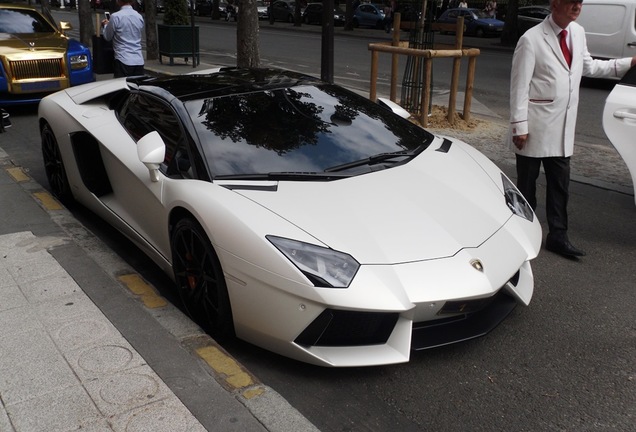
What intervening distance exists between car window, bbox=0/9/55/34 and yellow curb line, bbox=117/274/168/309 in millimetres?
8003

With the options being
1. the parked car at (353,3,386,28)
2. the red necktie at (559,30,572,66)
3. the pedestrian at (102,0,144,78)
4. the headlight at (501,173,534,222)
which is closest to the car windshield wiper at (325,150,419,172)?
the headlight at (501,173,534,222)

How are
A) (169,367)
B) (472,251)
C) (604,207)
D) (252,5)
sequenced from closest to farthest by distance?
(169,367) → (472,251) → (604,207) → (252,5)

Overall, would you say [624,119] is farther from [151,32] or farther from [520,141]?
[151,32]

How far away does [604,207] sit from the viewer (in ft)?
19.7

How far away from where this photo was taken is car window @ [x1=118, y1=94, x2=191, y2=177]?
391 centimetres

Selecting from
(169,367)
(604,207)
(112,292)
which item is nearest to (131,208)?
(112,292)

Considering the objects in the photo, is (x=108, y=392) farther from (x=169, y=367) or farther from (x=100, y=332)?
(x=100, y=332)

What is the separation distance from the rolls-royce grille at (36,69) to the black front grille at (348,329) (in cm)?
826

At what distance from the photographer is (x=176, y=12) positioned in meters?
16.2

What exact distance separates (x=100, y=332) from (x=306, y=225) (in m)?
1.19

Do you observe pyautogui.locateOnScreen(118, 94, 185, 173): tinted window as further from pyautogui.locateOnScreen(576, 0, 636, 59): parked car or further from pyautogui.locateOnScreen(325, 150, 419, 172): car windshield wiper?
pyautogui.locateOnScreen(576, 0, 636, 59): parked car

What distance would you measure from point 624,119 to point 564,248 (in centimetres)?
109

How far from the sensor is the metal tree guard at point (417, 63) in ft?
31.0

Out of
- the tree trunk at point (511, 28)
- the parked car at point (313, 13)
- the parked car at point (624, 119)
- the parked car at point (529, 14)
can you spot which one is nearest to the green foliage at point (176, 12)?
the parked car at point (624, 119)
